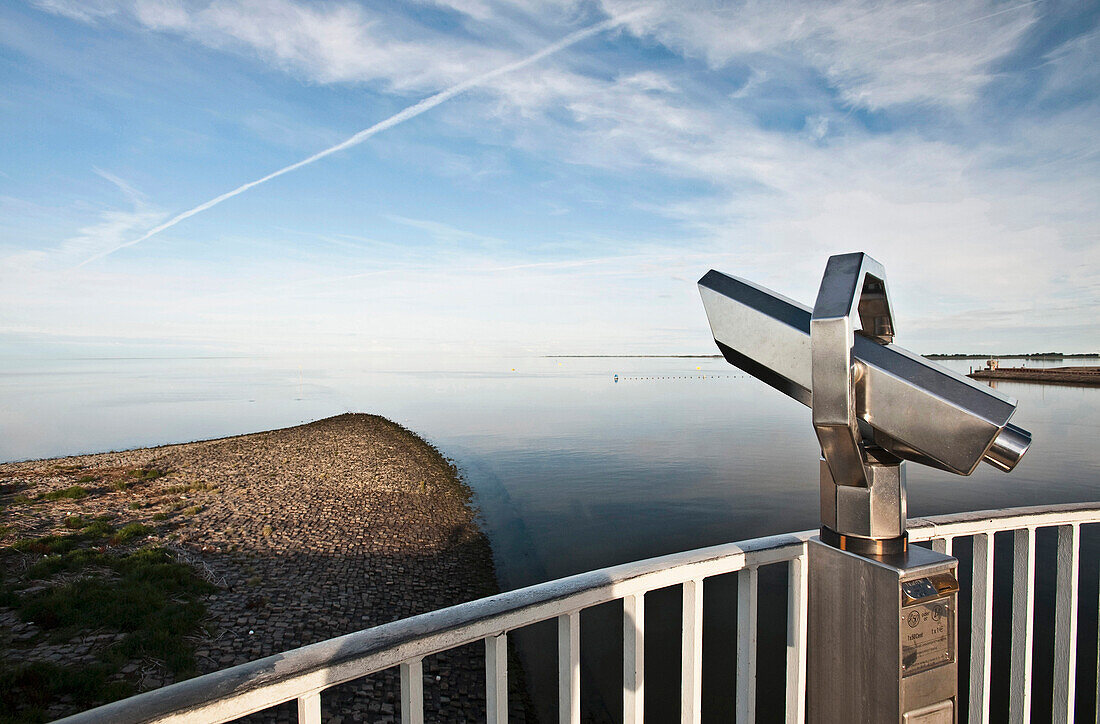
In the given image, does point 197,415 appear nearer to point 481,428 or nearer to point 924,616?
point 481,428

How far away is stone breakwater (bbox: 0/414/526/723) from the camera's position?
6352 mm

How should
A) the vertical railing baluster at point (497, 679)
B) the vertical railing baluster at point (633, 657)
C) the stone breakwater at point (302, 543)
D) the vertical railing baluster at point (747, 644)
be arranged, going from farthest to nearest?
the stone breakwater at point (302, 543) → the vertical railing baluster at point (747, 644) → the vertical railing baluster at point (633, 657) → the vertical railing baluster at point (497, 679)

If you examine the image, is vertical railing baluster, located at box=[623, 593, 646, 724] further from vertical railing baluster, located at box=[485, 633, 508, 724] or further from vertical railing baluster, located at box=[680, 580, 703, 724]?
→ vertical railing baluster, located at box=[485, 633, 508, 724]

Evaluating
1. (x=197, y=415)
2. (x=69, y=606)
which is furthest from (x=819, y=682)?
(x=197, y=415)

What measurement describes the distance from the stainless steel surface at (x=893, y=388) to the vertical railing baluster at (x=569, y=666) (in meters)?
0.68

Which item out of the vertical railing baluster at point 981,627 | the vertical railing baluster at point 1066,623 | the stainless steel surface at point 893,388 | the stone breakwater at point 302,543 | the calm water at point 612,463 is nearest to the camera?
the stainless steel surface at point 893,388

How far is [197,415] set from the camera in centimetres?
3950

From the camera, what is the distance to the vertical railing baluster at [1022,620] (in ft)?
5.94

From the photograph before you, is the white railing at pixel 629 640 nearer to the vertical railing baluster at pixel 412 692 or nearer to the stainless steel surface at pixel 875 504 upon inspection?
the vertical railing baluster at pixel 412 692

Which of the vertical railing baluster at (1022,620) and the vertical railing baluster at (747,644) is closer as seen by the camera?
the vertical railing baluster at (747,644)

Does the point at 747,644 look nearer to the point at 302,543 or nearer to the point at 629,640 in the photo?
the point at 629,640

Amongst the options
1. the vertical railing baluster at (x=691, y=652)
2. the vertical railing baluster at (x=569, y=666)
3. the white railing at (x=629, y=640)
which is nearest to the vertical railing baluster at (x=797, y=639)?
the white railing at (x=629, y=640)

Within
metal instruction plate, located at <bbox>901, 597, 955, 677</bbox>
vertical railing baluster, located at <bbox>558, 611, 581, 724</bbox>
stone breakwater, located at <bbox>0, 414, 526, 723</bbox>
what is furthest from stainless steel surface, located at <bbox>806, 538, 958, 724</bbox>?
stone breakwater, located at <bbox>0, 414, 526, 723</bbox>

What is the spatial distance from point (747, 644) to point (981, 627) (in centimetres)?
91
